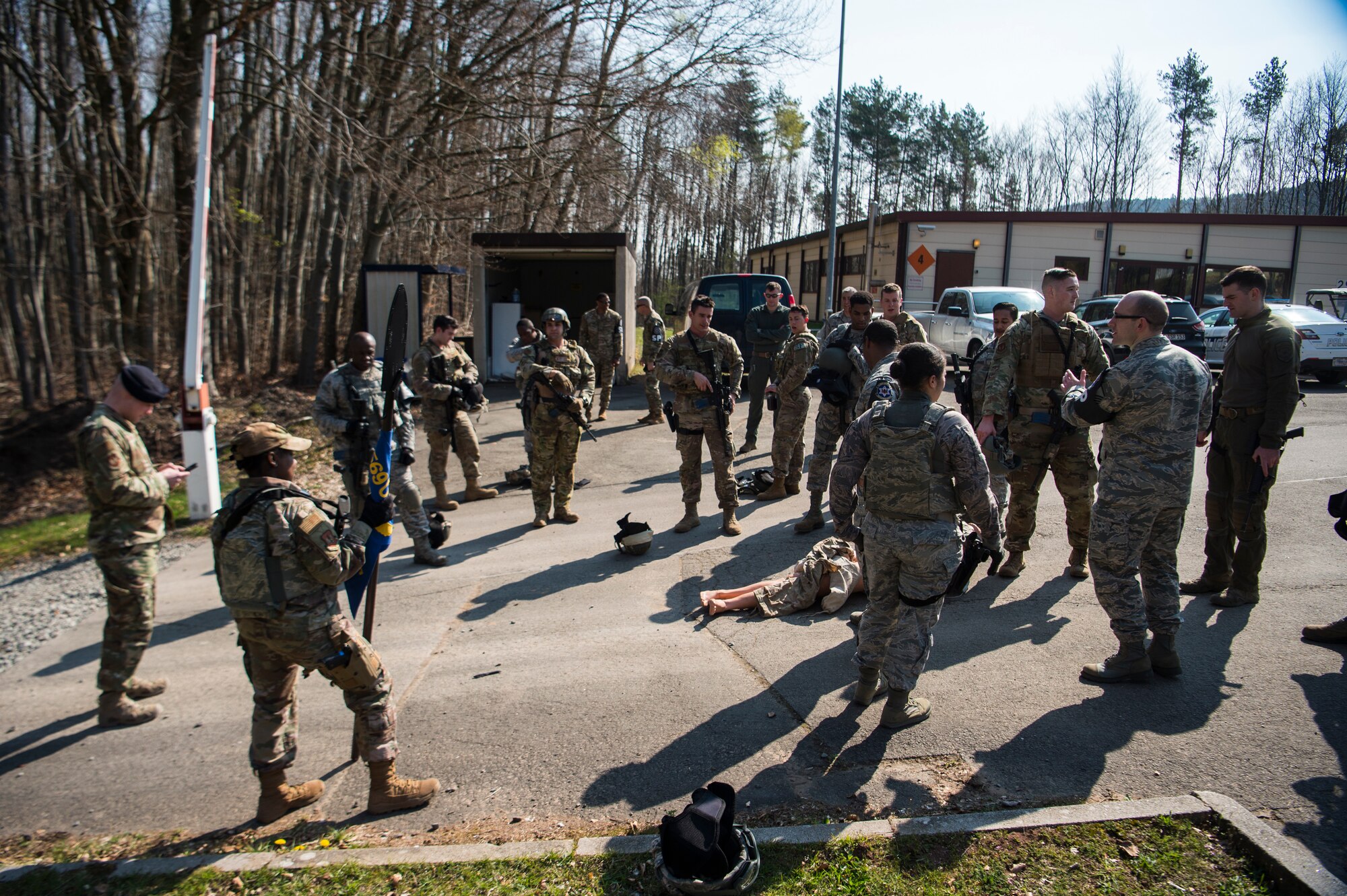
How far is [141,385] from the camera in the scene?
15.0ft

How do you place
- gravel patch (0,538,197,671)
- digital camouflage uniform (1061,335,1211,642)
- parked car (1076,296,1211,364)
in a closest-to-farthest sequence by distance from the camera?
digital camouflage uniform (1061,335,1211,642)
gravel patch (0,538,197,671)
parked car (1076,296,1211,364)

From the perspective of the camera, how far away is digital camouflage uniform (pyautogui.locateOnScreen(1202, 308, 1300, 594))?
15.3 feet

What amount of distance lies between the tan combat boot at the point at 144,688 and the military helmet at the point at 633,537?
329 cm

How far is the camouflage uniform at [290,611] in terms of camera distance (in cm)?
339

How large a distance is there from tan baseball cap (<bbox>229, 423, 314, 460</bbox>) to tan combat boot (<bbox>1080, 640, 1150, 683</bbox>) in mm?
4025

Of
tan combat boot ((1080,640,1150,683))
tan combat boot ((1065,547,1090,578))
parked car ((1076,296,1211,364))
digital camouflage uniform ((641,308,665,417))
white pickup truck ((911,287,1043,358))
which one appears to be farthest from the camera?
white pickup truck ((911,287,1043,358))

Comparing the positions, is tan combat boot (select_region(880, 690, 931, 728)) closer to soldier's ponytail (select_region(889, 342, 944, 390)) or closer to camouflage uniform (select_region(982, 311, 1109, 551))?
soldier's ponytail (select_region(889, 342, 944, 390))

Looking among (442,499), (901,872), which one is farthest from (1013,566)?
(442,499)

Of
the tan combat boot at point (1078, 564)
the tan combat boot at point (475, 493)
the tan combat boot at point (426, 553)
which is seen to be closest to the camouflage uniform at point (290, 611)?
the tan combat boot at point (426, 553)

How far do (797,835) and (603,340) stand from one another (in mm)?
9948

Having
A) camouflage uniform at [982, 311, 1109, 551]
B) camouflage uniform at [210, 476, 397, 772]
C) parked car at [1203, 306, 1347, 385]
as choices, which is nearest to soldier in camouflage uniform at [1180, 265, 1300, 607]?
camouflage uniform at [982, 311, 1109, 551]

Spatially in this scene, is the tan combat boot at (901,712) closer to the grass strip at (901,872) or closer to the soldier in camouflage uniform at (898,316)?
the grass strip at (901,872)

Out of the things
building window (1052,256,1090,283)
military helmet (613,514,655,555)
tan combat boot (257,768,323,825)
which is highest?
building window (1052,256,1090,283)

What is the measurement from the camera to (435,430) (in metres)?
8.57
